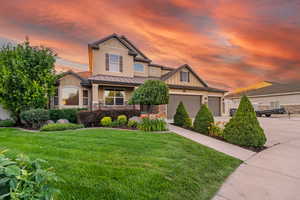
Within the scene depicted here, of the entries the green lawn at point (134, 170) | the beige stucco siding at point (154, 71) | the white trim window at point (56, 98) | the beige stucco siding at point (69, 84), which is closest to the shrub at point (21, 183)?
the green lawn at point (134, 170)

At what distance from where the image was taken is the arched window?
12883 mm

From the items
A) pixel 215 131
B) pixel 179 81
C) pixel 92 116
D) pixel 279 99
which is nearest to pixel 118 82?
pixel 92 116

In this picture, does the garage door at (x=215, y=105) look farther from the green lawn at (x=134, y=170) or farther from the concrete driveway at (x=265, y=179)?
the green lawn at (x=134, y=170)

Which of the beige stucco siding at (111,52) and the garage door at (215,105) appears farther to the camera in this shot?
the garage door at (215,105)

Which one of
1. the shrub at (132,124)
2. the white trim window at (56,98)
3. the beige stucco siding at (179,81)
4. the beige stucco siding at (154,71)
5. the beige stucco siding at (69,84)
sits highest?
the beige stucco siding at (154,71)

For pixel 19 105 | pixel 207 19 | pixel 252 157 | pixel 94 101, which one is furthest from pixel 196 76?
pixel 19 105

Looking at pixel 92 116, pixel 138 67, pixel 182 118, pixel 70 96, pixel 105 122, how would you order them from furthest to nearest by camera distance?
pixel 138 67 → pixel 70 96 → pixel 182 118 → pixel 92 116 → pixel 105 122

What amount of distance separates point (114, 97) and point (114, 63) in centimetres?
349

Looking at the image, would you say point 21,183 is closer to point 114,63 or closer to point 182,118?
point 182,118

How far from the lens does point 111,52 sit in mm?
14617

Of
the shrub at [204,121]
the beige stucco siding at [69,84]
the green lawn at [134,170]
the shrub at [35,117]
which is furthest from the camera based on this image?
the beige stucco siding at [69,84]

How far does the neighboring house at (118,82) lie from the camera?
12.9 metres

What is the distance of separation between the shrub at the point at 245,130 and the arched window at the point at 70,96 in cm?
1212

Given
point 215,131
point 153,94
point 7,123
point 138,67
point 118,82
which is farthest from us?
point 138,67
